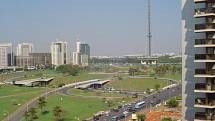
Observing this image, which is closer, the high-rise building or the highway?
the high-rise building

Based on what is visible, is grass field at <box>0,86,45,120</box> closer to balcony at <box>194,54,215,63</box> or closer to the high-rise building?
the high-rise building

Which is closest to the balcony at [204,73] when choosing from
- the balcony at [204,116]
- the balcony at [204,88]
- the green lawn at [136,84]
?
the balcony at [204,88]

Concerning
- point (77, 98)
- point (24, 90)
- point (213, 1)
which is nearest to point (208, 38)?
point (213, 1)

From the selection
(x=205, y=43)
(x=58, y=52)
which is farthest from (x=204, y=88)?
(x=58, y=52)

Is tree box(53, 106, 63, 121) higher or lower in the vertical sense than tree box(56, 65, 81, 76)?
lower

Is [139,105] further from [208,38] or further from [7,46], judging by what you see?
[7,46]

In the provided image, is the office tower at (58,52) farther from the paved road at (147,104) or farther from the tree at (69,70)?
the paved road at (147,104)

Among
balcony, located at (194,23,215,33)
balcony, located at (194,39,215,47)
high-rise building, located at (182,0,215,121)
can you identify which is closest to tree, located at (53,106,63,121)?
high-rise building, located at (182,0,215,121)
